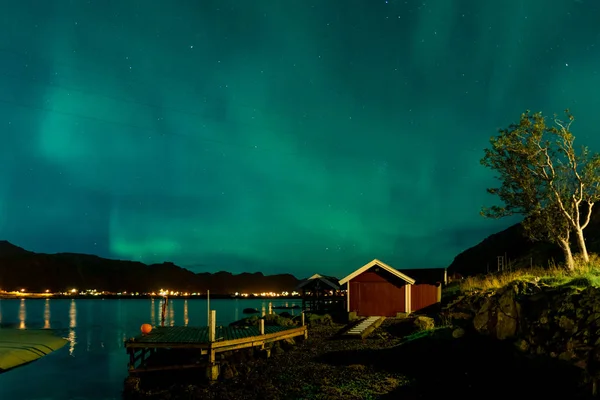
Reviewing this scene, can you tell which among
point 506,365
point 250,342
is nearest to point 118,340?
point 250,342

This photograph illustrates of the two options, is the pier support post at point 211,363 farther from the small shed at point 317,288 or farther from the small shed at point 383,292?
the small shed at point 317,288

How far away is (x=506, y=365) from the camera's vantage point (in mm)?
14953

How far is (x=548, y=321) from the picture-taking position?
13766 mm

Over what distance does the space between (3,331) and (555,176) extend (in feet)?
144

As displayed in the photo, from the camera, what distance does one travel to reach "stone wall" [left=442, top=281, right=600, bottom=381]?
12.1 m

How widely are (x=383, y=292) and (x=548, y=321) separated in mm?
27870

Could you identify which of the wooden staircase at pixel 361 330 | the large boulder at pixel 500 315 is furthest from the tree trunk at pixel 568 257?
the wooden staircase at pixel 361 330

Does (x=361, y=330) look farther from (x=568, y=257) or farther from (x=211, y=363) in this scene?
(x=568, y=257)

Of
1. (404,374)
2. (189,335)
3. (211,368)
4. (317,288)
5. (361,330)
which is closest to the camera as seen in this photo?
(404,374)

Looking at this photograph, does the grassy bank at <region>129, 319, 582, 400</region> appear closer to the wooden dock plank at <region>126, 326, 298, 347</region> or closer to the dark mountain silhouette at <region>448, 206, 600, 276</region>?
the wooden dock plank at <region>126, 326, 298, 347</region>

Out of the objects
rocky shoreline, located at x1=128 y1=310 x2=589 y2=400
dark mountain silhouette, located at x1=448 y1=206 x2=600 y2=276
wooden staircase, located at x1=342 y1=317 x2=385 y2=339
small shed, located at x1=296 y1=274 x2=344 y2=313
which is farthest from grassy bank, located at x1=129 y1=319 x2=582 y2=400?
dark mountain silhouette, located at x1=448 y1=206 x2=600 y2=276

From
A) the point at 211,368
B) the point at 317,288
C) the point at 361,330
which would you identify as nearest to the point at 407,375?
the point at 211,368

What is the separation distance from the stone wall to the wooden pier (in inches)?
484

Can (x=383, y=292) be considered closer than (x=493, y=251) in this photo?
Yes
